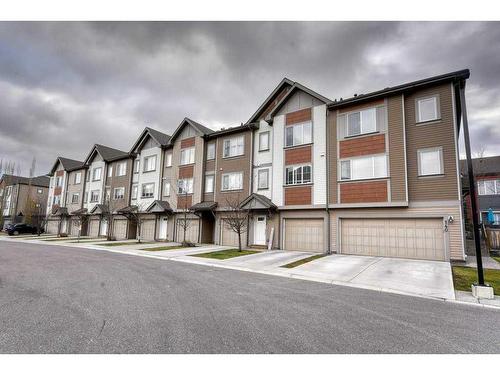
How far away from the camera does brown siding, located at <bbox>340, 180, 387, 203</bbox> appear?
16.5m

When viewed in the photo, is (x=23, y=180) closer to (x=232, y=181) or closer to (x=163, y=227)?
(x=163, y=227)

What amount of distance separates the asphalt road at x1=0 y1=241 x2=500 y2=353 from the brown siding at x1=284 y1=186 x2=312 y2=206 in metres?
10.5

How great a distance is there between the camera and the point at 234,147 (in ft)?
79.0

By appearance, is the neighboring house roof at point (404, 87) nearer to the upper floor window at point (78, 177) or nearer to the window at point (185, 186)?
the window at point (185, 186)

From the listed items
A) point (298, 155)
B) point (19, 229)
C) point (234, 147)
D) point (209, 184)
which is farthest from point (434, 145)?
point (19, 229)

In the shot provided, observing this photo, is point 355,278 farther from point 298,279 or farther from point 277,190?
point 277,190

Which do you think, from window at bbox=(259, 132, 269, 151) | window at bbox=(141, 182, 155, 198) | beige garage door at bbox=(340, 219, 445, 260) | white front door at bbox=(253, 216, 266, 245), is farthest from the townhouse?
beige garage door at bbox=(340, 219, 445, 260)

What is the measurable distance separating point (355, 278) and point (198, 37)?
10884 millimetres

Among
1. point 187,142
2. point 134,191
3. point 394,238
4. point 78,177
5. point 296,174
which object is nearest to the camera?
point 394,238

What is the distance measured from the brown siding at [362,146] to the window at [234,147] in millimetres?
8574

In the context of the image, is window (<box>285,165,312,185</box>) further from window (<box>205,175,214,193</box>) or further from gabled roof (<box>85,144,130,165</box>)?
gabled roof (<box>85,144,130,165</box>)

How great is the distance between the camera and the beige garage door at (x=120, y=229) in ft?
104

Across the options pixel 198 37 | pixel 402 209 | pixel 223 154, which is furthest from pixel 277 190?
pixel 198 37

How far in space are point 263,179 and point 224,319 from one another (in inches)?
661
